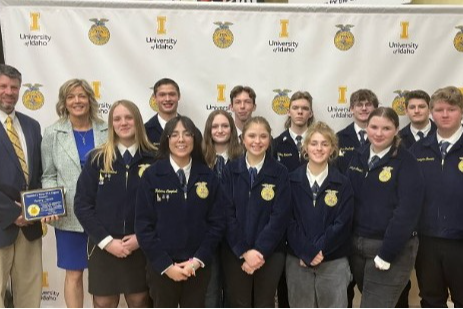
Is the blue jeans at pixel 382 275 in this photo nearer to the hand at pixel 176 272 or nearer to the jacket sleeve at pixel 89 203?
the hand at pixel 176 272

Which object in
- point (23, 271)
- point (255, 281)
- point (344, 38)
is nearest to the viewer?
point (255, 281)

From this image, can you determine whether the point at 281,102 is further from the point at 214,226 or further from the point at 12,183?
the point at 12,183

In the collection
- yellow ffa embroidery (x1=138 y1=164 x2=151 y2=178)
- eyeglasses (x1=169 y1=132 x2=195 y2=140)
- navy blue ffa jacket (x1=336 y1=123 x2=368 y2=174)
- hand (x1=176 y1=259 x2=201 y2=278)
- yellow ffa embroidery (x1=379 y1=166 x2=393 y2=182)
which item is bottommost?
hand (x1=176 y1=259 x2=201 y2=278)

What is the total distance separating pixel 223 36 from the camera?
11.7 feet

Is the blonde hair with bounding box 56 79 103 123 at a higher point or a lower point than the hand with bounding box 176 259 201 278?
higher

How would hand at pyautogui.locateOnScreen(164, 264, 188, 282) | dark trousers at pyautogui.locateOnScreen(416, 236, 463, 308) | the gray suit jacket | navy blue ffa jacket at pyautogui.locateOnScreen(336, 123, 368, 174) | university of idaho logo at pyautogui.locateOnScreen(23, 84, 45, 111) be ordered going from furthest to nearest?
1. university of idaho logo at pyautogui.locateOnScreen(23, 84, 45, 111)
2. navy blue ffa jacket at pyautogui.locateOnScreen(336, 123, 368, 174)
3. the gray suit jacket
4. dark trousers at pyautogui.locateOnScreen(416, 236, 463, 308)
5. hand at pyautogui.locateOnScreen(164, 264, 188, 282)

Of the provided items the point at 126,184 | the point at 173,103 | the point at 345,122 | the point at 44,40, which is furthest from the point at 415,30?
the point at 44,40

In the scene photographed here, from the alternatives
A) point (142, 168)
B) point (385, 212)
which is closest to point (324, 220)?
point (385, 212)

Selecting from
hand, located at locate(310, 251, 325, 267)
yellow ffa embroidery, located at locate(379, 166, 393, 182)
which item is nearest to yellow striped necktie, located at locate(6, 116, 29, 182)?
hand, located at locate(310, 251, 325, 267)

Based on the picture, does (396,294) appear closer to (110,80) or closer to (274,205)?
(274,205)

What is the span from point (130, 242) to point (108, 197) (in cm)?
30

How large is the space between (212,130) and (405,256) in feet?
4.85

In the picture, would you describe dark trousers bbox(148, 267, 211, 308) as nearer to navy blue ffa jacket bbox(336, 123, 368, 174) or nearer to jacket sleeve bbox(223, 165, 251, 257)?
jacket sleeve bbox(223, 165, 251, 257)

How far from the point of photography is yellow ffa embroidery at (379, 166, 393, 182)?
2455mm
